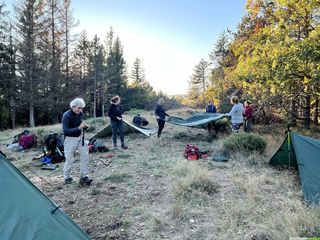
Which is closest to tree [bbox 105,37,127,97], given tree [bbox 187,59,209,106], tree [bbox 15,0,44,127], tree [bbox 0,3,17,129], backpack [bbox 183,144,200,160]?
tree [bbox 15,0,44,127]

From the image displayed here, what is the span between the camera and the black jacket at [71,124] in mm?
3917

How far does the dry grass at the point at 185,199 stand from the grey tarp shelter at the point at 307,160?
0.62 feet

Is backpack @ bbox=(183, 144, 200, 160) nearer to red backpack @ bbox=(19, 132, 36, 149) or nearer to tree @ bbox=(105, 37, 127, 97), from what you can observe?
red backpack @ bbox=(19, 132, 36, 149)

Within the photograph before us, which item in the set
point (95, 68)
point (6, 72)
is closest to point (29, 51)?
point (6, 72)

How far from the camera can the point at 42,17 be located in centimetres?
1778

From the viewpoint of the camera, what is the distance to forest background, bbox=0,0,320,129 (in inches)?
294

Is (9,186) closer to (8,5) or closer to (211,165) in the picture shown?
(211,165)

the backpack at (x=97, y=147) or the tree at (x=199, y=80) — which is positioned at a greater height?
the tree at (x=199, y=80)

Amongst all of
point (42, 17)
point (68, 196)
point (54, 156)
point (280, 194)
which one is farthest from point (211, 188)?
point (42, 17)

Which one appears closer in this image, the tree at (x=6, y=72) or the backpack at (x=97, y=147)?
the backpack at (x=97, y=147)

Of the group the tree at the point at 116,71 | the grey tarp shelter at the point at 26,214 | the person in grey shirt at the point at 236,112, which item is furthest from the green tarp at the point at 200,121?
the tree at the point at 116,71

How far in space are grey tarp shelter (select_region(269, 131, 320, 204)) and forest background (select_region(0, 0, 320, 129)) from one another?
3.20 metres

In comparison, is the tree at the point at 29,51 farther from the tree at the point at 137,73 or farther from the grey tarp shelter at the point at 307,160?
the tree at the point at 137,73

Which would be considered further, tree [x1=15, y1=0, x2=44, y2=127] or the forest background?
tree [x1=15, y1=0, x2=44, y2=127]
